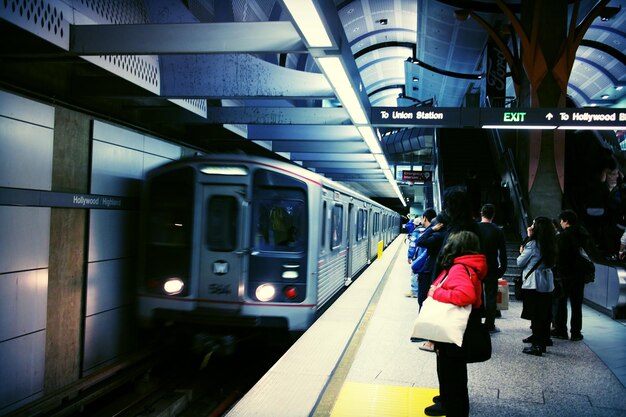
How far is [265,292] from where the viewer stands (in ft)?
17.9

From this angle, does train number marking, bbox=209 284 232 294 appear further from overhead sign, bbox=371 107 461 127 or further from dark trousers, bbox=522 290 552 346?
overhead sign, bbox=371 107 461 127

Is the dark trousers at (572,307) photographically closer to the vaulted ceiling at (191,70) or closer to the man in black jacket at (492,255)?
the man in black jacket at (492,255)

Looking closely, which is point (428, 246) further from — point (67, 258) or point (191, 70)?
point (67, 258)

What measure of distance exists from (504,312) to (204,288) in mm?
4445

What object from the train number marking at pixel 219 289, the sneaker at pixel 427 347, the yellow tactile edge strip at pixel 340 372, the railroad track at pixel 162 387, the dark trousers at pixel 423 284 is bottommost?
the railroad track at pixel 162 387

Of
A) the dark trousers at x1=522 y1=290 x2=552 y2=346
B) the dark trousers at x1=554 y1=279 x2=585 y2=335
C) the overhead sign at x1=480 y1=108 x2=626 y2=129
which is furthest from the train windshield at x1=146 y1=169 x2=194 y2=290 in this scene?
the overhead sign at x1=480 y1=108 x2=626 y2=129

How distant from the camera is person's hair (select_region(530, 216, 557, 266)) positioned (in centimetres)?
493

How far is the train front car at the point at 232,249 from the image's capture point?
213 inches

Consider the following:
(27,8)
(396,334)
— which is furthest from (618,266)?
(27,8)

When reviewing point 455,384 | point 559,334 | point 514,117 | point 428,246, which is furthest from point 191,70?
point 514,117

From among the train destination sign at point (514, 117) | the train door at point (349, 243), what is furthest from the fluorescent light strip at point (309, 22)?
the train door at point (349, 243)

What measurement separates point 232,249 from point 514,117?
5745mm

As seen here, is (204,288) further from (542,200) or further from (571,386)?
(542,200)

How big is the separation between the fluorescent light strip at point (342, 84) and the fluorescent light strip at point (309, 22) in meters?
0.37
